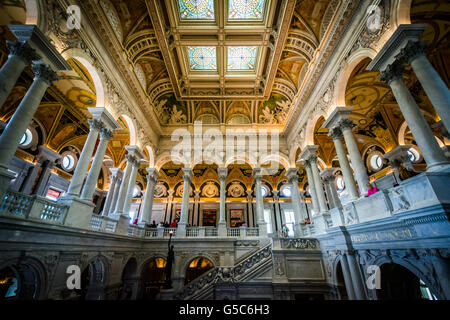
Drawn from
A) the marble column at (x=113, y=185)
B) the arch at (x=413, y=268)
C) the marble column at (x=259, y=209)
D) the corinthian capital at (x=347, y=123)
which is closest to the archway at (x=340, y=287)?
the arch at (x=413, y=268)

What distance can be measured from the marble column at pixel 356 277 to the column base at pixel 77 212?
9620mm

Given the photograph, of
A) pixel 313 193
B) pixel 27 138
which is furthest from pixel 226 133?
pixel 27 138

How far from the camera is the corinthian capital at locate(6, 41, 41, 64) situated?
17.4 feet

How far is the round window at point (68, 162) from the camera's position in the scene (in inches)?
596

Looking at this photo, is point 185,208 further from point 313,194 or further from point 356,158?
point 356,158

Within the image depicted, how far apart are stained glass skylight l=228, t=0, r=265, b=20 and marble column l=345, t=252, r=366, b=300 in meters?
11.8

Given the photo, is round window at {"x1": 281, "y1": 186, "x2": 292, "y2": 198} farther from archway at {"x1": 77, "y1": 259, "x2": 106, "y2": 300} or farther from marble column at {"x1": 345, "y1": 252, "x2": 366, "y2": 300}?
archway at {"x1": 77, "y1": 259, "x2": 106, "y2": 300}

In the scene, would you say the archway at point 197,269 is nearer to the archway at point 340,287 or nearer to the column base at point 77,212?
the archway at point 340,287

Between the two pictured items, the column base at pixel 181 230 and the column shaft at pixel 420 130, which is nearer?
the column shaft at pixel 420 130

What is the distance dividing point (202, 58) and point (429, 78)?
11.0m

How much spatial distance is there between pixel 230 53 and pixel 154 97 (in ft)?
19.0
